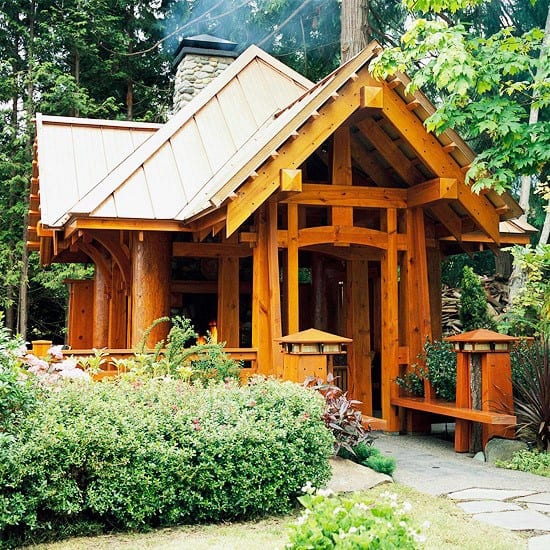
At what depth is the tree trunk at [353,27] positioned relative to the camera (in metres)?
14.6

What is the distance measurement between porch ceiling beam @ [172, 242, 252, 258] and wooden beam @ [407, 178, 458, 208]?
241 centimetres

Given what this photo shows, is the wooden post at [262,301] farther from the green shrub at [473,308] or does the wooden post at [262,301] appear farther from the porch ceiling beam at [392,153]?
the green shrub at [473,308]

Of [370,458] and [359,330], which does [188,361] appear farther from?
[359,330]

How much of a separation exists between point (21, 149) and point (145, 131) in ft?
26.4

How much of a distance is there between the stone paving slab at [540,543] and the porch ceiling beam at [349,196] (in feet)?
17.6

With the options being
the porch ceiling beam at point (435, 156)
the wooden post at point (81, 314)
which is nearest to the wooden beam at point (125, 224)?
the porch ceiling beam at point (435, 156)

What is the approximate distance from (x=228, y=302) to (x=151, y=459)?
5460 millimetres

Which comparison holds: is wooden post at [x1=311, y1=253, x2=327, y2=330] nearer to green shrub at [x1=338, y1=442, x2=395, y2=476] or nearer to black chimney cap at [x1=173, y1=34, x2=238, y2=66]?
green shrub at [x1=338, y1=442, x2=395, y2=476]

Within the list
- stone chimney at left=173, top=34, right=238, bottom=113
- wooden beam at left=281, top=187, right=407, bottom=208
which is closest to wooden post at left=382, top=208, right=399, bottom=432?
wooden beam at left=281, top=187, right=407, bottom=208

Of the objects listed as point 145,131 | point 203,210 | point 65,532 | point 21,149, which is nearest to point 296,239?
point 203,210

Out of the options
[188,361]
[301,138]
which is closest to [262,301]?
[188,361]

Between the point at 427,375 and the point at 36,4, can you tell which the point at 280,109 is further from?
the point at 36,4

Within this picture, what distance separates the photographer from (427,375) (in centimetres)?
917

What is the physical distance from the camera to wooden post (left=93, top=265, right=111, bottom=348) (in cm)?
1407
